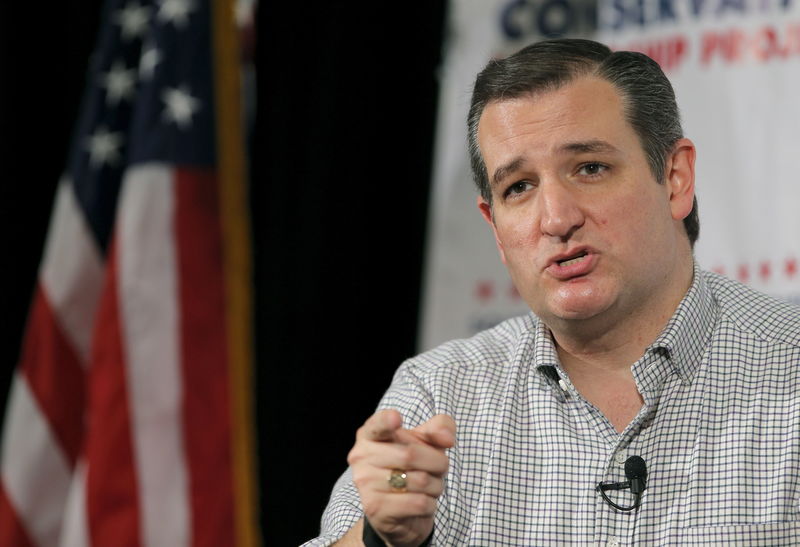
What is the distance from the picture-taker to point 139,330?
10.5 ft

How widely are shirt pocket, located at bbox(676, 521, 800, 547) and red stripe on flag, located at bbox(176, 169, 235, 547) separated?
185 centimetres

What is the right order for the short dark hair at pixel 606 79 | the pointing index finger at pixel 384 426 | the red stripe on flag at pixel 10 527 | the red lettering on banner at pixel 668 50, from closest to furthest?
the pointing index finger at pixel 384 426
the short dark hair at pixel 606 79
the red lettering on banner at pixel 668 50
the red stripe on flag at pixel 10 527

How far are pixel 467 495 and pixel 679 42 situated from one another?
129 centimetres

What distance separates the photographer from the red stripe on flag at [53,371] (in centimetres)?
334

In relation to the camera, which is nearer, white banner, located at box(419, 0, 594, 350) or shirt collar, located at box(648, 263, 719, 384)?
shirt collar, located at box(648, 263, 719, 384)

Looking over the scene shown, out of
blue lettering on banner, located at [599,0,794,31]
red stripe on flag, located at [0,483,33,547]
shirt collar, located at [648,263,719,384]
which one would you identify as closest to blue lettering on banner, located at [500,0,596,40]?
blue lettering on banner, located at [599,0,794,31]

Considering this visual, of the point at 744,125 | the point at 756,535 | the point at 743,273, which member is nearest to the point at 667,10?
the point at 744,125

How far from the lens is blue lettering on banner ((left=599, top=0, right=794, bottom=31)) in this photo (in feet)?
8.08

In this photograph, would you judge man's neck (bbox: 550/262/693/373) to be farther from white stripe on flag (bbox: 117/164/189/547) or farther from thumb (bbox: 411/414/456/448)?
white stripe on flag (bbox: 117/164/189/547)

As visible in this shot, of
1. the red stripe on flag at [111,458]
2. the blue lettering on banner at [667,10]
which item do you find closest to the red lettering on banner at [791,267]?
the blue lettering on banner at [667,10]

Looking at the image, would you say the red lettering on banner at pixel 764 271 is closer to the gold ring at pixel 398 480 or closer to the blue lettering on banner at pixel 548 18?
the blue lettering on banner at pixel 548 18

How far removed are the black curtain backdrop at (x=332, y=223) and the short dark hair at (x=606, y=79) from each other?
1290mm

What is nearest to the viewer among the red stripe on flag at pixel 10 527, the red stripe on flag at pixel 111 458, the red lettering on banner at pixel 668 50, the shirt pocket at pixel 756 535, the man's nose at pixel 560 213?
the shirt pocket at pixel 756 535

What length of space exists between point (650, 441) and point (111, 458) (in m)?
1.89
